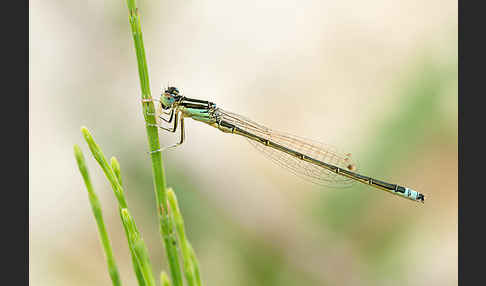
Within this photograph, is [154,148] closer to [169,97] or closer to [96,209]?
[96,209]

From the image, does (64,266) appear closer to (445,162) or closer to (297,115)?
(297,115)

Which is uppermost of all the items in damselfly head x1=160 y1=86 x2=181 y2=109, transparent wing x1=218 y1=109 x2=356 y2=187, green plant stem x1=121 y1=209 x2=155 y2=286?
damselfly head x1=160 y1=86 x2=181 y2=109

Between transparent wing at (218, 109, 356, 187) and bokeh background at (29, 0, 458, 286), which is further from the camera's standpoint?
bokeh background at (29, 0, 458, 286)

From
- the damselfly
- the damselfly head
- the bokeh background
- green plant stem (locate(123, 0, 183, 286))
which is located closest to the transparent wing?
the damselfly

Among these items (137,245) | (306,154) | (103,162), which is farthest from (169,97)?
(306,154)

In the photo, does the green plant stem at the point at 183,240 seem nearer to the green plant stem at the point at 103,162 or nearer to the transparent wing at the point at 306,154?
the green plant stem at the point at 103,162

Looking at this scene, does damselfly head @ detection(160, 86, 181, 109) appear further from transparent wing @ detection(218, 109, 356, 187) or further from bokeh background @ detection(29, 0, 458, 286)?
bokeh background @ detection(29, 0, 458, 286)

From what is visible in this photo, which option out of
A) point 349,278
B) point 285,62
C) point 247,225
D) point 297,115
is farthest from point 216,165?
point 349,278
